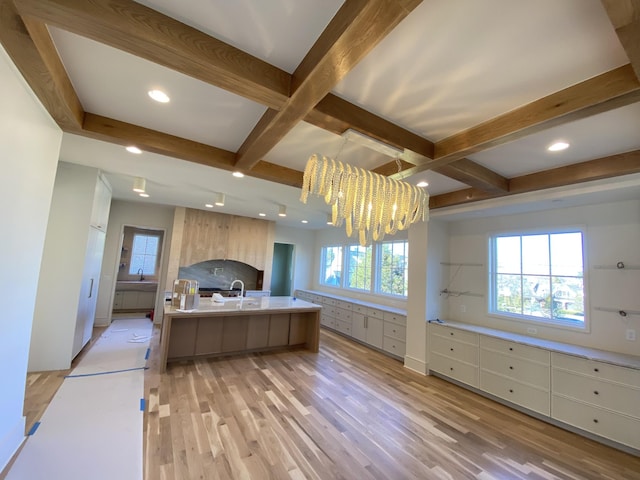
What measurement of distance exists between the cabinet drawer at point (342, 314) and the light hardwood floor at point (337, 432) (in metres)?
1.97

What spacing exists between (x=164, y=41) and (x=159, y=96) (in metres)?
0.76

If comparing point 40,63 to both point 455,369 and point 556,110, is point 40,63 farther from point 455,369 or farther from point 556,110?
point 455,369

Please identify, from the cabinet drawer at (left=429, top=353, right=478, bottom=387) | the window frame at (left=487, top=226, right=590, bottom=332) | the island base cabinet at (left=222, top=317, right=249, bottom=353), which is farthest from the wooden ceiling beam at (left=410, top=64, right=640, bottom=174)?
the island base cabinet at (left=222, top=317, right=249, bottom=353)

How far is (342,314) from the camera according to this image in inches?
229

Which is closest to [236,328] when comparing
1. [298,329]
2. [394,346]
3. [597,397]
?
[298,329]

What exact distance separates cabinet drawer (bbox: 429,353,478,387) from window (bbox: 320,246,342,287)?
133 inches

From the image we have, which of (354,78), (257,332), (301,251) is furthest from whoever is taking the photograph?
(301,251)

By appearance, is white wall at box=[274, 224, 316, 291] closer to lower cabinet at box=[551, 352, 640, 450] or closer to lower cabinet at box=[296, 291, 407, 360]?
lower cabinet at box=[296, 291, 407, 360]

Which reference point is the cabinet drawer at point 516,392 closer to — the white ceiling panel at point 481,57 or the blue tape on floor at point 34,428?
the white ceiling panel at point 481,57

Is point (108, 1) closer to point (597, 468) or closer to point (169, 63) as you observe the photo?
point (169, 63)

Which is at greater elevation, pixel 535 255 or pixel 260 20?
pixel 260 20

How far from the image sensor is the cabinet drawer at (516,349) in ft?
9.64

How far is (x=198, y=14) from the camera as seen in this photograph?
4.00ft

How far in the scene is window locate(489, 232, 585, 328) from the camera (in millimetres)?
3238
